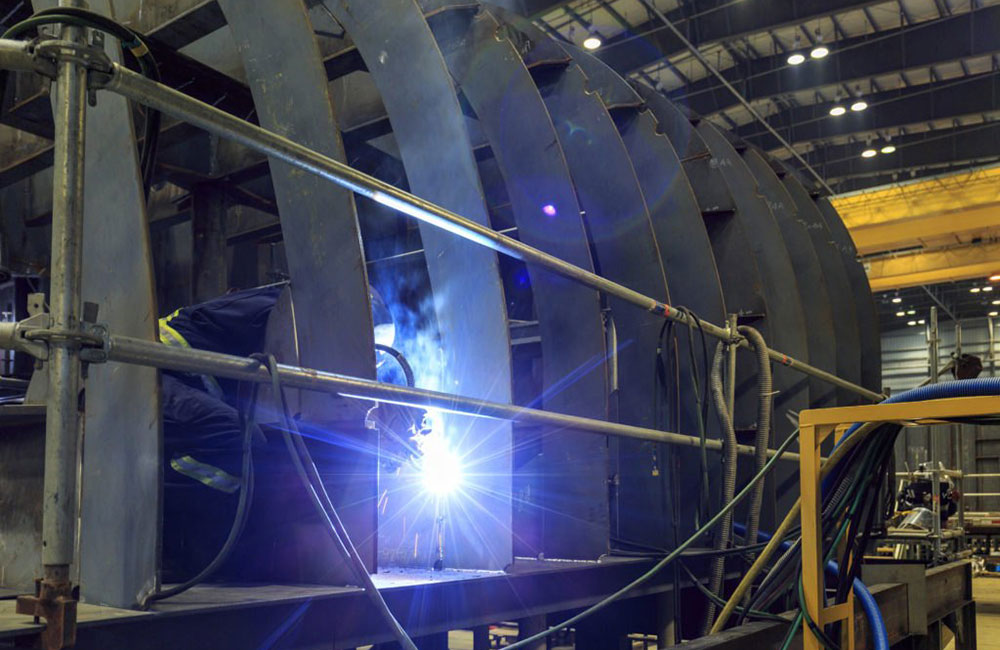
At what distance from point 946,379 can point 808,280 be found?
23.1 meters

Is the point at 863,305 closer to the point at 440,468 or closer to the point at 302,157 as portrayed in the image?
the point at 440,468

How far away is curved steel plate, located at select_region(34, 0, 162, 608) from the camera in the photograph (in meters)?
2.37

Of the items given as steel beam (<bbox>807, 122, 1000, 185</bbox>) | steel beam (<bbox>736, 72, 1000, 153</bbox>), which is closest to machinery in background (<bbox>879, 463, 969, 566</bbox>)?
steel beam (<bbox>736, 72, 1000, 153</bbox>)

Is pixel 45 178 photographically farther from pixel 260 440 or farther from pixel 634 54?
pixel 634 54

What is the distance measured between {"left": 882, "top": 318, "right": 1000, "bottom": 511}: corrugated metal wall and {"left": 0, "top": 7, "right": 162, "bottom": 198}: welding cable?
21797mm

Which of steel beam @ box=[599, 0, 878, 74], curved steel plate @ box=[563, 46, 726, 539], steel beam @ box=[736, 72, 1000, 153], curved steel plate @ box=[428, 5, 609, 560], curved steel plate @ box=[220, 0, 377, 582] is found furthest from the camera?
steel beam @ box=[736, 72, 1000, 153]

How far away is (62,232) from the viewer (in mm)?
1875

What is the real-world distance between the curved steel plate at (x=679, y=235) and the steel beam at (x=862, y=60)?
442 inches

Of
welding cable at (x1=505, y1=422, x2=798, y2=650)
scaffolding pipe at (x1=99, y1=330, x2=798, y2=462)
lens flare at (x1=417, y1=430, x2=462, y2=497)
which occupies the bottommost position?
welding cable at (x1=505, y1=422, x2=798, y2=650)

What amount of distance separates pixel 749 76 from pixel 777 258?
445 inches

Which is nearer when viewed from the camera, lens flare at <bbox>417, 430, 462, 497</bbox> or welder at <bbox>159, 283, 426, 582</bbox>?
welder at <bbox>159, 283, 426, 582</bbox>

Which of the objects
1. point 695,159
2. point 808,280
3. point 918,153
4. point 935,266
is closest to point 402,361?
point 695,159

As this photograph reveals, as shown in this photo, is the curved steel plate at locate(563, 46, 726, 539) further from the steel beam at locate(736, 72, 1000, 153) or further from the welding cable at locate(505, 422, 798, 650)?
the steel beam at locate(736, 72, 1000, 153)

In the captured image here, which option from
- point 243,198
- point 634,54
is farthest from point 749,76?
point 243,198
